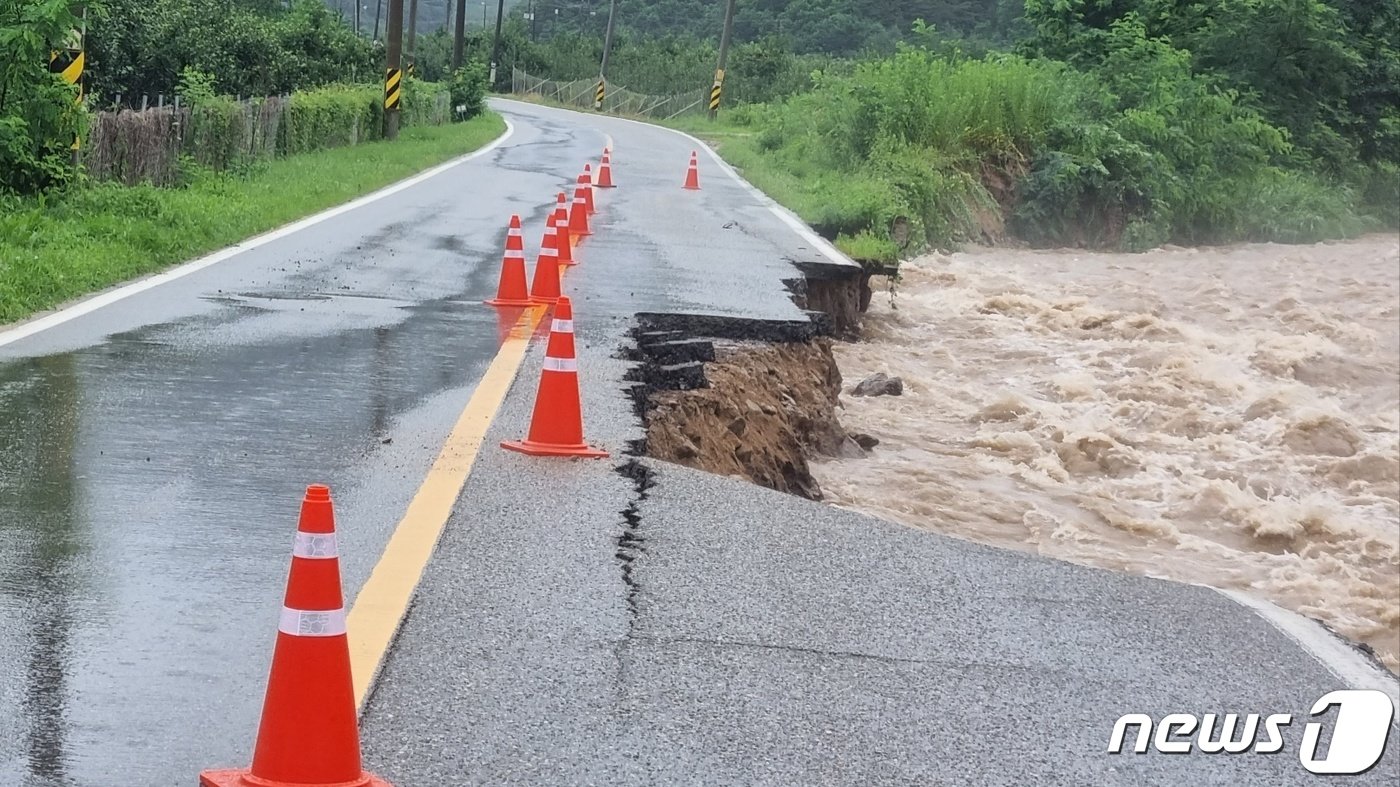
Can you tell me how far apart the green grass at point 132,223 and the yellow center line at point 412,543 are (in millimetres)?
3830

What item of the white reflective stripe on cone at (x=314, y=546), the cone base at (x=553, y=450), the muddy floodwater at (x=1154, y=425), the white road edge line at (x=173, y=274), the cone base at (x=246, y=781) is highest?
the white reflective stripe on cone at (x=314, y=546)

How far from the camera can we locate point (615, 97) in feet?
266

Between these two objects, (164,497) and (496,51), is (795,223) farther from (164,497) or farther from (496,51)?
(496,51)

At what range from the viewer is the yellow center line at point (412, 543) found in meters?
4.62

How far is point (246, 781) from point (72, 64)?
14.4 m

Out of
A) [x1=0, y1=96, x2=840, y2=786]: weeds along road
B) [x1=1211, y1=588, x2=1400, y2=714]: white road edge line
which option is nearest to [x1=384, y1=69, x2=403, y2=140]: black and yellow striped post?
[x1=0, y1=96, x2=840, y2=786]: weeds along road

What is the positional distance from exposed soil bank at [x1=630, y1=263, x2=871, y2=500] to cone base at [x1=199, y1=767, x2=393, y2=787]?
159 inches

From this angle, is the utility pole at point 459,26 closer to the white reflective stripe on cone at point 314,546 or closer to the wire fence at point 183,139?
the wire fence at point 183,139

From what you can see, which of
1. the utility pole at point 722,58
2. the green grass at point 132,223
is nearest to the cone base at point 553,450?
the green grass at point 132,223

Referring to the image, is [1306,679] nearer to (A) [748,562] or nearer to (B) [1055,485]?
(A) [748,562]

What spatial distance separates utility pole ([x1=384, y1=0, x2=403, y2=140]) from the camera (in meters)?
35.3

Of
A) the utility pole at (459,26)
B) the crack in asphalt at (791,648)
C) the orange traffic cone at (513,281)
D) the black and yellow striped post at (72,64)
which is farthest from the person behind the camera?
the utility pole at (459,26)

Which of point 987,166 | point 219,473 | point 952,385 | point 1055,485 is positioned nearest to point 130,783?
point 219,473

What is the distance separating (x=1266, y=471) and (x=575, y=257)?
6.32 m
